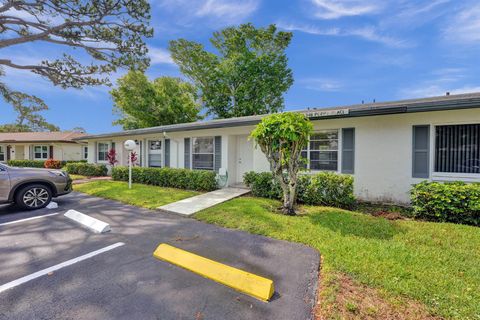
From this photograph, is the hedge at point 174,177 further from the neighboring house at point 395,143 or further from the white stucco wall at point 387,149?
the white stucco wall at point 387,149

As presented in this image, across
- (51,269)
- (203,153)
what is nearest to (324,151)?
(203,153)

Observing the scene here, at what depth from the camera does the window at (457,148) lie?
5.73 metres

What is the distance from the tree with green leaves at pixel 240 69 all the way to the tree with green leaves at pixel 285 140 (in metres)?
16.4

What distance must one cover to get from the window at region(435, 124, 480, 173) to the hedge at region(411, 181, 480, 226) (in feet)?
3.31

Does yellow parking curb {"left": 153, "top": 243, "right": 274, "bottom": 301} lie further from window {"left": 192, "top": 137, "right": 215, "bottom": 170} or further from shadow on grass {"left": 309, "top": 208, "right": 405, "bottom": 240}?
window {"left": 192, "top": 137, "right": 215, "bottom": 170}

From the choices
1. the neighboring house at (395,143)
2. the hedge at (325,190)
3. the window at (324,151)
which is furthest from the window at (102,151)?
the window at (324,151)

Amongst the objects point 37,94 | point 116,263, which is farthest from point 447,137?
point 37,94

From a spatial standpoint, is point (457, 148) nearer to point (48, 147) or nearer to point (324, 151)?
point (324, 151)

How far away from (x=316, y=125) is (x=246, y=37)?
18.9 m

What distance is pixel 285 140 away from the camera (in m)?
5.45

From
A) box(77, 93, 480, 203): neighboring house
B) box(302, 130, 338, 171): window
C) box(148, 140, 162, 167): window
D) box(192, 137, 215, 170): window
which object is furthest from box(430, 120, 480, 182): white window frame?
box(148, 140, 162, 167): window

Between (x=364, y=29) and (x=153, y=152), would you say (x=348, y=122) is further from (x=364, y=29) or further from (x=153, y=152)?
(x=153, y=152)

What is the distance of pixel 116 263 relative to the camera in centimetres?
320

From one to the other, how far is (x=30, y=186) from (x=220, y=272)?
6.37 meters
